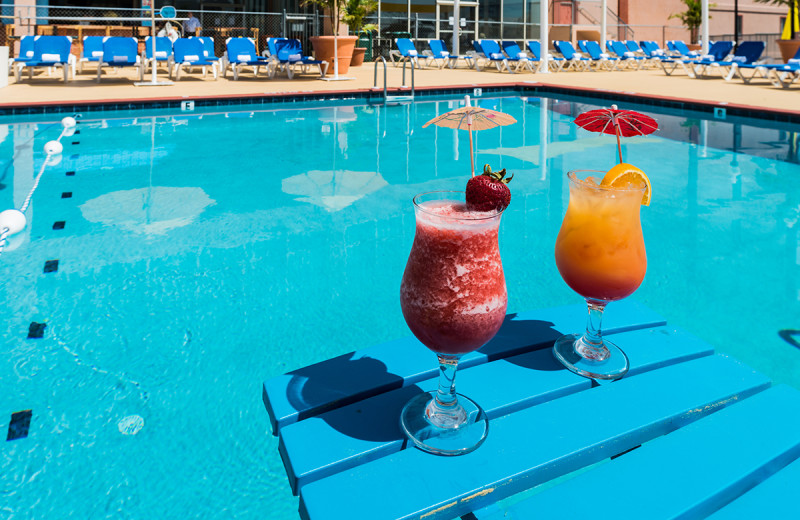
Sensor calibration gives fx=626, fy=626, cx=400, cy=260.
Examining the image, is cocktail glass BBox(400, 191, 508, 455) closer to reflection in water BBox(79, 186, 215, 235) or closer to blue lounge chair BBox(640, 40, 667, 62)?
reflection in water BBox(79, 186, 215, 235)

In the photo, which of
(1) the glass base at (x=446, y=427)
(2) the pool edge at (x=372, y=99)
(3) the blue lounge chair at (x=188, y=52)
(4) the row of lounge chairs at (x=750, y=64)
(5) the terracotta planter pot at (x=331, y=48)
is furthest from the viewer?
(5) the terracotta planter pot at (x=331, y=48)

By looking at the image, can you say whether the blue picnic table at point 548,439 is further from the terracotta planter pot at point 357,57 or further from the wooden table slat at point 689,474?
the terracotta planter pot at point 357,57

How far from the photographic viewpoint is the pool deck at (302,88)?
9.13 metres

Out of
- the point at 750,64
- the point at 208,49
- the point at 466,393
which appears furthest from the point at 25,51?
the point at 750,64

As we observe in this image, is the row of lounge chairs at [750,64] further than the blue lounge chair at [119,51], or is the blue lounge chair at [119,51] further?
the row of lounge chairs at [750,64]

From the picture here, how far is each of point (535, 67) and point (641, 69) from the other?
4.71 m

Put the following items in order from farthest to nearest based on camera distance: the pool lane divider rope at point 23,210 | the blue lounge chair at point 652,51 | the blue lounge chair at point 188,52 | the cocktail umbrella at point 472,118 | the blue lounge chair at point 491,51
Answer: the blue lounge chair at point 652,51 < the blue lounge chair at point 491,51 < the blue lounge chair at point 188,52 < the pool lane divider rope at point 23,210 < the cocktail umbrella at point 472,118

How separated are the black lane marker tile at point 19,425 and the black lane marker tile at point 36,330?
24.4 inches

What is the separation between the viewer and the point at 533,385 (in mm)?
1148

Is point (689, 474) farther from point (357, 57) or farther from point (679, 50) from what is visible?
point (679, 50)

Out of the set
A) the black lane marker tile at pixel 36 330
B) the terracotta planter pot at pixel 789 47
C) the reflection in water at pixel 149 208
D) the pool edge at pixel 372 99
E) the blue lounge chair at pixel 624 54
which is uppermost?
the blue lounge chair at pixel 624 54

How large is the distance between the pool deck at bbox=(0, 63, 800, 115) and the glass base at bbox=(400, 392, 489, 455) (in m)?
8.68

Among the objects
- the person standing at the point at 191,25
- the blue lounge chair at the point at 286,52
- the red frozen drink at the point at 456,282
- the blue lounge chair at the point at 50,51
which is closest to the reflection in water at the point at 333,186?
the red frozen drink at the point at 456,282

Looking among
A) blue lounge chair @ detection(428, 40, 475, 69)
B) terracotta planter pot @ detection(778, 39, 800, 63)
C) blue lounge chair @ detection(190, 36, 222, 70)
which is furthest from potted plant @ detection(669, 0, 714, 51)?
blue lounge chair @ detection(190, 36, 222, 70)
